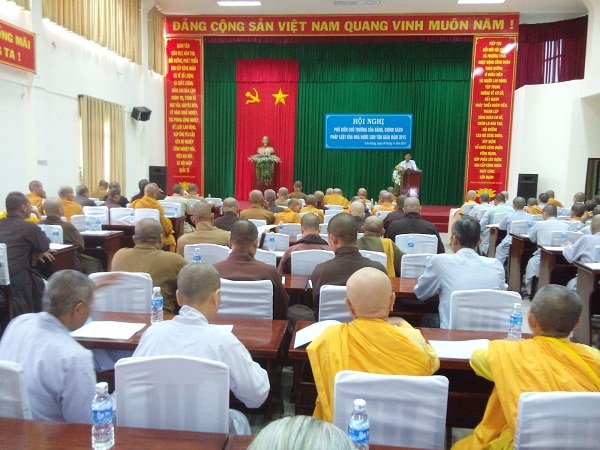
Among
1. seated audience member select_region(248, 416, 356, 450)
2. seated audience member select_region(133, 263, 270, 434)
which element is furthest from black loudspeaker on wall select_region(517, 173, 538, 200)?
seated audience member select_region(248, 416, 356, 450)

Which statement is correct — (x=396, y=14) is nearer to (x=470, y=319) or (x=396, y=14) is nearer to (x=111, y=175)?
(x=111, y=175)

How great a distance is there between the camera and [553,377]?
1.68m

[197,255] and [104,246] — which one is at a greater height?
[197,255]

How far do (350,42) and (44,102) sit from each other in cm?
743

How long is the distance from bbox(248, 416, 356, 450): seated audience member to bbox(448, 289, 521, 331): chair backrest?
81.1 inches

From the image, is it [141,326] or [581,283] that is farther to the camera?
[581,283]

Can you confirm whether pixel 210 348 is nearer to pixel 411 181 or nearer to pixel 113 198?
pixel 113 198

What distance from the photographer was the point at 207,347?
6.01 ft

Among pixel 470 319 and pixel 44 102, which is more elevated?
pixel 44 102

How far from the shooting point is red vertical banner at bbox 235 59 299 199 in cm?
1311

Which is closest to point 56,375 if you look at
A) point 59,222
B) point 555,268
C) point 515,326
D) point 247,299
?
point 247,299

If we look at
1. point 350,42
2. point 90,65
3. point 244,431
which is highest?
point 350,42

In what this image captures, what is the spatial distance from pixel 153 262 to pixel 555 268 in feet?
13.0

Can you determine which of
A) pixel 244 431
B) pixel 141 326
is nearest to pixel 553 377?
pixel 244 431
